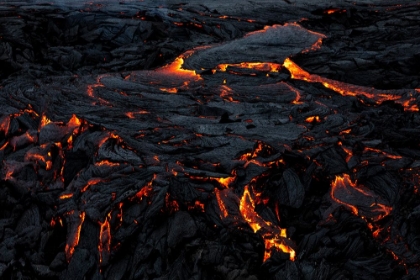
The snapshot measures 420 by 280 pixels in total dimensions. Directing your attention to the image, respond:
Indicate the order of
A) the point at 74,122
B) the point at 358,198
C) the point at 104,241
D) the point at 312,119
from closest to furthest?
the point at 104,241 → the point at 358,198 → the point at 74,122 → the point at 312,119

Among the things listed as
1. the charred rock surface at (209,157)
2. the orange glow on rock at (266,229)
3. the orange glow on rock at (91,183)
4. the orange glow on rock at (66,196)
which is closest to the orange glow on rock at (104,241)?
the charred rock surface at (209,157)

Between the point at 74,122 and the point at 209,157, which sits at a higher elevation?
the point at 209,157

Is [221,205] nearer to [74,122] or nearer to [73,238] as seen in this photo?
[73,238]

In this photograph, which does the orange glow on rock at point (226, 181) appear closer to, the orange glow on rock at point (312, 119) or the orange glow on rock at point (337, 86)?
the orange glow on rock at point (312, 119)

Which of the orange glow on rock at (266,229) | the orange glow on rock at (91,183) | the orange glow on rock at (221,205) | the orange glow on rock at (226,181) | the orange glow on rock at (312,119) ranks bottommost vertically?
the orange glow on rock at (91,183)

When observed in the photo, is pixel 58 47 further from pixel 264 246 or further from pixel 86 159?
pixel 264 246

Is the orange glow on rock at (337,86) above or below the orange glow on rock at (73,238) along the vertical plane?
above

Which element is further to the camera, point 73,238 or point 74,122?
point 74,122

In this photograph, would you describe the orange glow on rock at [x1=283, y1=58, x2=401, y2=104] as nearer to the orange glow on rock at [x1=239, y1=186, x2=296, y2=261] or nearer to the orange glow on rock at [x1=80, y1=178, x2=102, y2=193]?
the orange glow on rock at [x1=239, y1=186, x2=296, y2=261]

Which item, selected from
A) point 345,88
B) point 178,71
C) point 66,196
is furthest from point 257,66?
point 66,196
